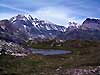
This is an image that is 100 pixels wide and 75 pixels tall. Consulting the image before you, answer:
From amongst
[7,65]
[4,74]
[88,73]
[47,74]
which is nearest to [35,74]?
[47,74]

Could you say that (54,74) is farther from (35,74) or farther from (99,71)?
(99,71)

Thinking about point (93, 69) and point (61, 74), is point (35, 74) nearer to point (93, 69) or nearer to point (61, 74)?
point (61, 74)

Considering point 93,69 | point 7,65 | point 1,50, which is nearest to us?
point 93,69

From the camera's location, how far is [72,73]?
5994cm

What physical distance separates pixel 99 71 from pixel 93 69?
3635 millimetres

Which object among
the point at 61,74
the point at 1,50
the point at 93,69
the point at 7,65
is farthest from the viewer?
the point at 1,50

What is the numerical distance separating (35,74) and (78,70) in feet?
31.2

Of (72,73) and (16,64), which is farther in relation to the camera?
(16,64)

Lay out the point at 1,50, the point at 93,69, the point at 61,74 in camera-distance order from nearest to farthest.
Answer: the point at 61,74 → the point at 93,69 → the point at 1,50

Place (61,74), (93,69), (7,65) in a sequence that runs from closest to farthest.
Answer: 1. (61,74)
2. (93,69)
3. (7,65)

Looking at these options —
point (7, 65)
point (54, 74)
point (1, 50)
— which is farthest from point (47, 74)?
point (1, 50)

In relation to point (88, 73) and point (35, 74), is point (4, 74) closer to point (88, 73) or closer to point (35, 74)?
point (35, 74)

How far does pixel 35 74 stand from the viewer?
200ft

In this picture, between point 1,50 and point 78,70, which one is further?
point 1,50
